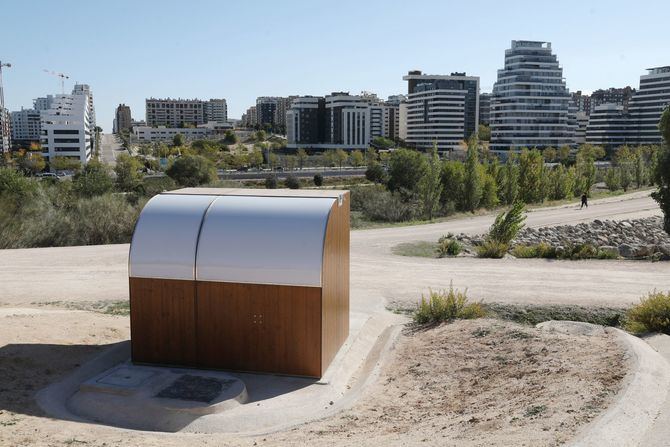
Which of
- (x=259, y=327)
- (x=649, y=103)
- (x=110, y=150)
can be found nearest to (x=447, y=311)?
(x=259, y=327)

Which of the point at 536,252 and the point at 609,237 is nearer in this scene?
the point at 536,252

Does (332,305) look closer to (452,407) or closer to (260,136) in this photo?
(452,407)

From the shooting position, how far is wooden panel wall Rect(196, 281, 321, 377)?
12.3 metres

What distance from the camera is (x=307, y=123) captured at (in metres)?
167

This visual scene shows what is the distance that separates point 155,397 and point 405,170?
161 feet

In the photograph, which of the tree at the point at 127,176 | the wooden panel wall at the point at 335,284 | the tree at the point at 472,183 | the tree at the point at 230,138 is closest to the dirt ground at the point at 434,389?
the wooden panel wall at the point at 335,284

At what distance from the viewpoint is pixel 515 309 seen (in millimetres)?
17625

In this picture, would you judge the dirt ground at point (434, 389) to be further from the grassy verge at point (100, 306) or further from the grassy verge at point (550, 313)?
the grassy verge at point (550, 313)

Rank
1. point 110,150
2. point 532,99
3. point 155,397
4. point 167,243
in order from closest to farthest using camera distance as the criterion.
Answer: point 155,397, point 167,243, point 532,99, point 110,150

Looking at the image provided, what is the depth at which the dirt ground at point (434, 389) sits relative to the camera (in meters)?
8.83

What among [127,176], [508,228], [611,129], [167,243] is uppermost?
[611,129]

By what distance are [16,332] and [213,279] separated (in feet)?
17.0

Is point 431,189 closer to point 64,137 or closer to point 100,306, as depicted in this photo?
point 100,306

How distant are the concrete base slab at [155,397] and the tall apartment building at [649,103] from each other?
15517 cm
